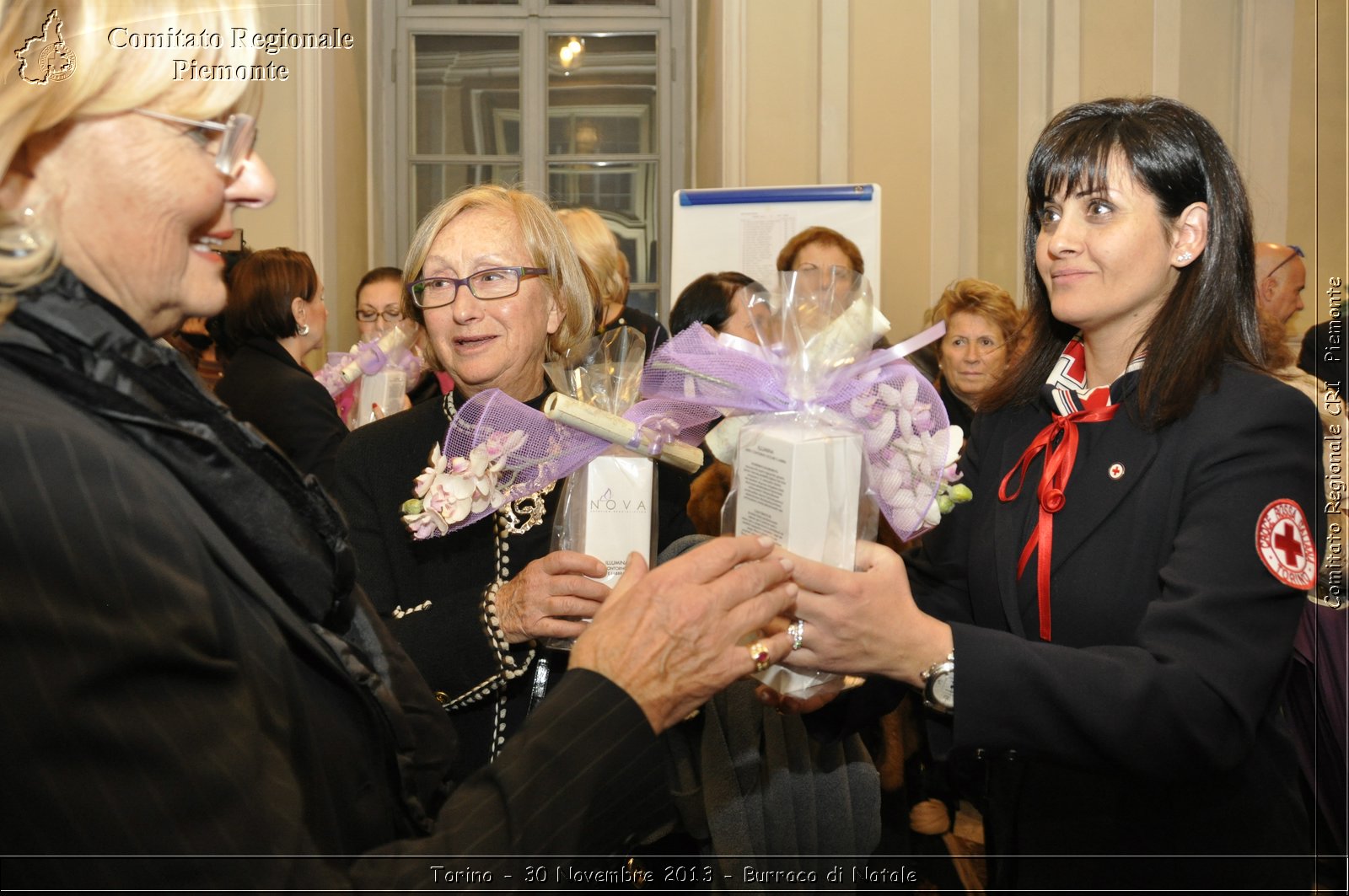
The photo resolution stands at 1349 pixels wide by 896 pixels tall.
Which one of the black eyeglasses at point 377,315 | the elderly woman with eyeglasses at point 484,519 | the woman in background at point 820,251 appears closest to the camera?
the elderly woman with eyeglasses at point 484,519

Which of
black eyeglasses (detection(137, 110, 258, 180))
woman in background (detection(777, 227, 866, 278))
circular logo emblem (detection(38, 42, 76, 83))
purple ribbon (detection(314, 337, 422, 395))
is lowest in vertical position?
purple ribbon (detection(314, 337, 422, 395))

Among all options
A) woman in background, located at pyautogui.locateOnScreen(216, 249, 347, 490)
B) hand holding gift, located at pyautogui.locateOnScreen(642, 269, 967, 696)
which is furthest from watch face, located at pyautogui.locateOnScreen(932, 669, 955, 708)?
woman in background, located at pyautogui.locateOnScreen(216, 249, 347, 490)

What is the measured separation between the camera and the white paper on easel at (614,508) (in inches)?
61.2

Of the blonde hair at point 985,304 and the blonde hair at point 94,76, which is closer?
the blonde hair at point 94,76

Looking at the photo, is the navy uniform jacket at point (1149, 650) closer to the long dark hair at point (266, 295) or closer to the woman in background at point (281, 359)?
the woman in background at point (281, 359)

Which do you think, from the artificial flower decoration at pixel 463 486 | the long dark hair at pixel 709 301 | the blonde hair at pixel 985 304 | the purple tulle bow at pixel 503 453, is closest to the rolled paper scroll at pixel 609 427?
the purple tulle bow at pixel 503 453

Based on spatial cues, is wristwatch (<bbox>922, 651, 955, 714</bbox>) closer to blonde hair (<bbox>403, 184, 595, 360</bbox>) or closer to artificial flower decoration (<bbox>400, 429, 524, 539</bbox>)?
artificial flower decoration (<bbox>400, 429, 524, 539</bbox>)

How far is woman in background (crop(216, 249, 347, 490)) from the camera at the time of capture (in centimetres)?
337

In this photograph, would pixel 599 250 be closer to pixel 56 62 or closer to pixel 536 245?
pixel 536 245

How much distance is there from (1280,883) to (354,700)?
52.2 inches

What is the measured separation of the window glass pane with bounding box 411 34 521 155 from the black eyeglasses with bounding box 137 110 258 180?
710 centimetres

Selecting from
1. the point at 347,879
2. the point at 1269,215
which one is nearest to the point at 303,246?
the point at 1269,215

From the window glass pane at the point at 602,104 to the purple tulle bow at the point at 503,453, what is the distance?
21.8 feet

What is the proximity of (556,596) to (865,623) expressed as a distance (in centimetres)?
46
